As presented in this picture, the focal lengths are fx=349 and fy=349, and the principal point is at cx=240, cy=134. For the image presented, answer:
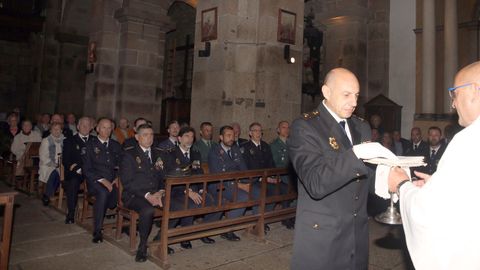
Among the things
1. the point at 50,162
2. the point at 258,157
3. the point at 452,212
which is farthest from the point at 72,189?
the point at 452,212

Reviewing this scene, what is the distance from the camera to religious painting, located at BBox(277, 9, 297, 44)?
7410 millimetres

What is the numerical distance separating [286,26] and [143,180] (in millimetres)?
4788

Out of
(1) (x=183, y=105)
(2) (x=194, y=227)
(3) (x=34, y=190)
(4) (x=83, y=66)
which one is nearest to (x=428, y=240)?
(2) (x=194, y=227)

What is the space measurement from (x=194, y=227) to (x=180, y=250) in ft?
1.40

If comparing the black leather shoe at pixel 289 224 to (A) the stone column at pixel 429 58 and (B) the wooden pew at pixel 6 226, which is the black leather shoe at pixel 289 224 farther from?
(A) the stone column at pixel 429 58

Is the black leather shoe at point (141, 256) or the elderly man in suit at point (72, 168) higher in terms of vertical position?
the elderly man in suit at point (72, 168)

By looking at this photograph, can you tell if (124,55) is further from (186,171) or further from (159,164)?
(186,171)

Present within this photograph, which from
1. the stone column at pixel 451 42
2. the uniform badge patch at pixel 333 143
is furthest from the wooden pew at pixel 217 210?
the stone column at pixel 451 42

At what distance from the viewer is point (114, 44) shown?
10.2m

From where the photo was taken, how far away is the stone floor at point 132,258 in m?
3.83

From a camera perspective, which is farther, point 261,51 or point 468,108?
point 261,51

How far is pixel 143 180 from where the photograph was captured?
4.47m

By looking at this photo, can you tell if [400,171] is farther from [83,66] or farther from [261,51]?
[83,66]

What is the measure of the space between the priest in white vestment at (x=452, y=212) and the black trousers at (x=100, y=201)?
3.99m
